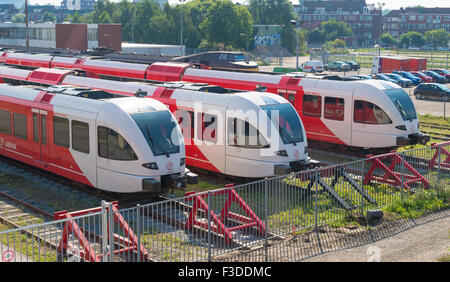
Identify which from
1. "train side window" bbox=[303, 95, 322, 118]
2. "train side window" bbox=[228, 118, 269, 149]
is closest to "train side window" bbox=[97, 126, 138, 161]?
"train side window" bbox=[228, 118, 269, 149]

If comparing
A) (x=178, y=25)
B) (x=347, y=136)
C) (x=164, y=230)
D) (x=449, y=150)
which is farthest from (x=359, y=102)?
(x=178, y=25)

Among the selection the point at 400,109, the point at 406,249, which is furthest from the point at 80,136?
the point at 400,109

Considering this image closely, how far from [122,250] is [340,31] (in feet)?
495

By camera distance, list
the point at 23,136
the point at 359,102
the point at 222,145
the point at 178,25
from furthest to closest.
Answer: the point at 178,25 → the point at 359,102 → the point at 23,136 → the point at 222,145

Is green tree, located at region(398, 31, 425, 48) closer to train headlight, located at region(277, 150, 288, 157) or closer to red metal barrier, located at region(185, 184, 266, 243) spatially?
train headlight, located at region(277, 150, 288, 157)

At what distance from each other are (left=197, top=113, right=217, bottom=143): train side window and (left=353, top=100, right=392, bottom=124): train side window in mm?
6375

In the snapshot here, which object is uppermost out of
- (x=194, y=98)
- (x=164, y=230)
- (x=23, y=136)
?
(x=194, y=98)

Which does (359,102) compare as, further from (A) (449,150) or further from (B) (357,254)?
(B) (357,254)

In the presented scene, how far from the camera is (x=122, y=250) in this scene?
11812mm

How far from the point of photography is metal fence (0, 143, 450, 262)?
11969 millimetres

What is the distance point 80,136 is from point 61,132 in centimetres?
108

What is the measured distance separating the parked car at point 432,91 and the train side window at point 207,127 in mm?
31133

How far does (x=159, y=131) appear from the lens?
16375 millimetres

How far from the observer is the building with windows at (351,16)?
16312 centimetres
